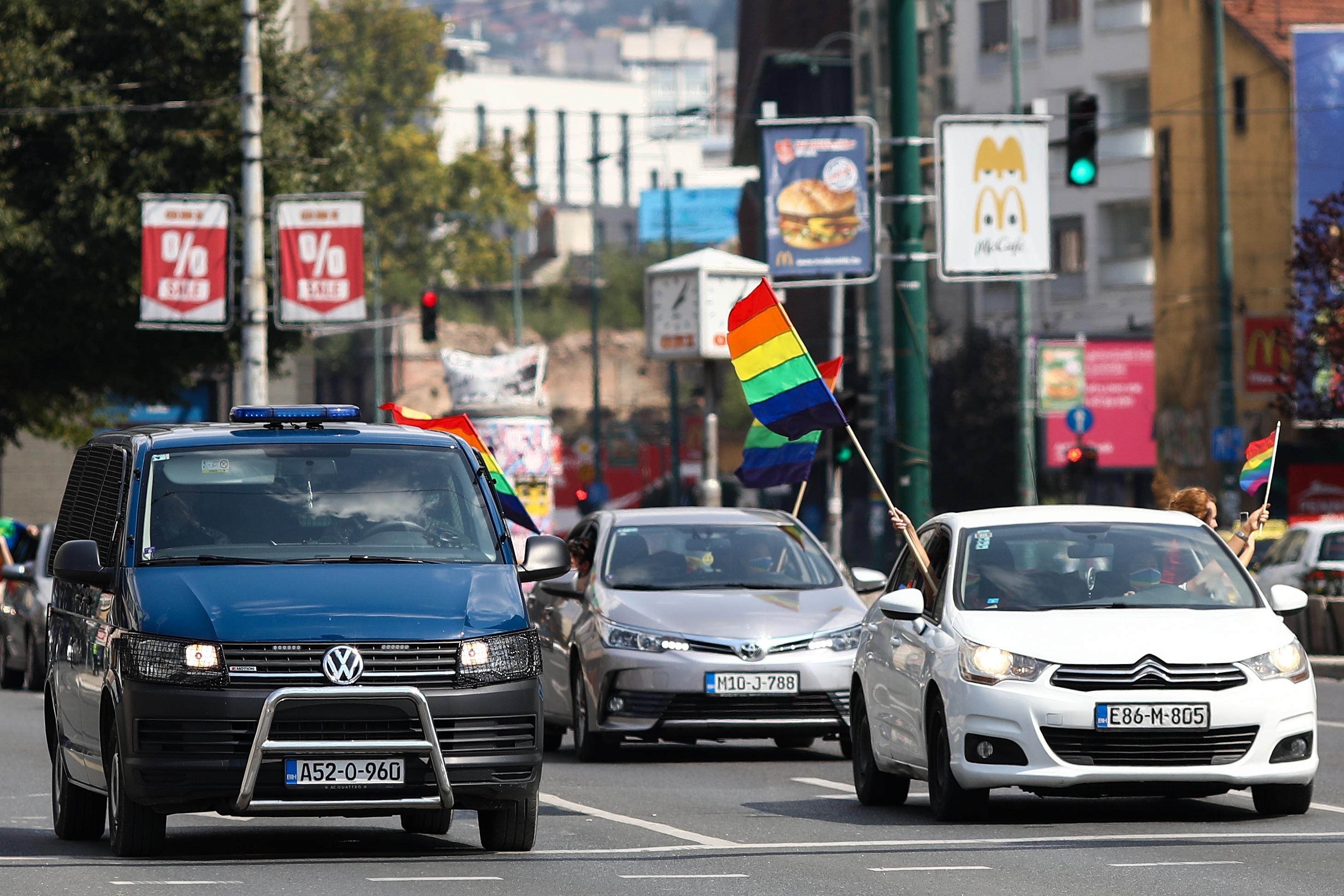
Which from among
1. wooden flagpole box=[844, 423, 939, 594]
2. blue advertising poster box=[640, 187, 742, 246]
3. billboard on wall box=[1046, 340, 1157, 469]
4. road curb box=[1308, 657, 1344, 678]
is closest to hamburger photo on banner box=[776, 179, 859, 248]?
road curb box=[1308, 657, 1344, 678]

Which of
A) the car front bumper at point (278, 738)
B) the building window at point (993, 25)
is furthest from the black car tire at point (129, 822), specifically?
the building window at point (993, 25)

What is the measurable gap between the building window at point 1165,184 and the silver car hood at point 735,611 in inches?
1690

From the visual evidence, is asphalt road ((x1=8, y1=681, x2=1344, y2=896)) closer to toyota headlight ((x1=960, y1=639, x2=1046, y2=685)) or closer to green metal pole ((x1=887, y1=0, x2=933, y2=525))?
toyota headlight ((x1=960, y1=639, x2=1046, y2=685))

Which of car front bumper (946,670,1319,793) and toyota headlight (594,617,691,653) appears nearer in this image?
car front bumper (946,670,1319,793)

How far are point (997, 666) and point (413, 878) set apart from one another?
9.45ft

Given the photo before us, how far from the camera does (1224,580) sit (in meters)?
12.3

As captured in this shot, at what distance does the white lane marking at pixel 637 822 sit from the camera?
11.6m

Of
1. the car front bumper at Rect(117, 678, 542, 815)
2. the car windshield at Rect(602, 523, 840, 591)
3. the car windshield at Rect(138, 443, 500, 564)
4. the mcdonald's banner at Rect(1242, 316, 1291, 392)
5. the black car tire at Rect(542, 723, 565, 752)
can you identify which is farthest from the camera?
the mcdonald's banner at Rect(1242, 316, 1291, 392)

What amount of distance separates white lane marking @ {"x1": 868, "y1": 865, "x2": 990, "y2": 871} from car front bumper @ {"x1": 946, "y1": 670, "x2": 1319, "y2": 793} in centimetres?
109

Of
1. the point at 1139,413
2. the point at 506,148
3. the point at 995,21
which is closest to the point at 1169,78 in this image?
the point at 1139,413

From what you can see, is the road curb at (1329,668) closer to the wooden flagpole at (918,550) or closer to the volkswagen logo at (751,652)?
the volkswagen logo at (751,652)

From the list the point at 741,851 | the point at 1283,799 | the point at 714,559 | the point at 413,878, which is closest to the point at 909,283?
the point at 714,559

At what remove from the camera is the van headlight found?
9.95m

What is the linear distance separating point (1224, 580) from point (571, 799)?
12.3 ft
